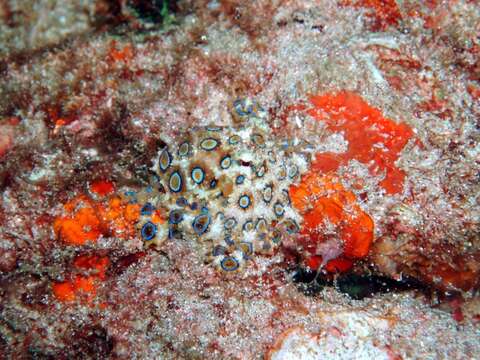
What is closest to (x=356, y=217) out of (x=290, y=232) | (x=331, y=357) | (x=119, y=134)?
(x=290, y=232)

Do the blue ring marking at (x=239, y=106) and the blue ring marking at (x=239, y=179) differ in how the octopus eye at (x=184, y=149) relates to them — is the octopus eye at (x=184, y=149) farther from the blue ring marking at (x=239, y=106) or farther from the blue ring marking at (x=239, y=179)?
the blue ring marking at (x=239, y=106)

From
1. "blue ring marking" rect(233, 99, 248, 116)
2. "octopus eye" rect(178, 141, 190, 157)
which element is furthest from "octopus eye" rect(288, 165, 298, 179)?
"octopus eye" rect(178, 141, 190, 157)

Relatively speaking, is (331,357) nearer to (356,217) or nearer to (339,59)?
(356,217)

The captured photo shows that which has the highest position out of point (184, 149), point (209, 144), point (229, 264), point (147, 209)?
point (209, 144)

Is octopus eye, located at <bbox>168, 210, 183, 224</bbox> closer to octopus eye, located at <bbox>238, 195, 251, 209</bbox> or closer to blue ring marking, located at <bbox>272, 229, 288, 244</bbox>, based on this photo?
octopus eye, located at <bbox>238, 195, 251, 209</bbox>

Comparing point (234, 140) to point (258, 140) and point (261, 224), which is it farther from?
point (261, 224)

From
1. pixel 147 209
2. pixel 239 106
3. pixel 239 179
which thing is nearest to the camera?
pixel 239 179

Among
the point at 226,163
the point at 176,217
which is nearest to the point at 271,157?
the point at 226,163
